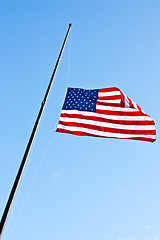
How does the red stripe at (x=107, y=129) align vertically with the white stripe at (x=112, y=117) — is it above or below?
below

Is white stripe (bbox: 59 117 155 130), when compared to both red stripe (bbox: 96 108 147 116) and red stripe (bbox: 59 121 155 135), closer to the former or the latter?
red stripe (bbox: 59 121 155 135)

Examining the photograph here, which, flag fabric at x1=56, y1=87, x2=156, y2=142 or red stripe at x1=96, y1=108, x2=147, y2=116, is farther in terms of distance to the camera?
red stripe at x1=96, y1=108, x2=147, y2=116

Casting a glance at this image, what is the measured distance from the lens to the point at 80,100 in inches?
460

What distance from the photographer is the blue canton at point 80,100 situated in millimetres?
11416

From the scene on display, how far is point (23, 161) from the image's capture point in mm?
7410

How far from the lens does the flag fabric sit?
10.8m

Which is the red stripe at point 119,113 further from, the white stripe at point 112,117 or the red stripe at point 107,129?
the red stripe at point 107,129

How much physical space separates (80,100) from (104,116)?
1382mm

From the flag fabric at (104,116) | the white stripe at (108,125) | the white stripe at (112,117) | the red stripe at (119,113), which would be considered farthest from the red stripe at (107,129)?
the red stripe at (119,113)

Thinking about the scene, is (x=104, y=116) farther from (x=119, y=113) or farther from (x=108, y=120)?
(x=119, y=113)

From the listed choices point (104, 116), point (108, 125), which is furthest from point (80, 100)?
point (108, 125)

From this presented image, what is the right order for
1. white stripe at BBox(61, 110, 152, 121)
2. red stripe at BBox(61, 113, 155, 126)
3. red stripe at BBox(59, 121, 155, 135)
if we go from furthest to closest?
white stripe at BBox(61, 110, 152, 121)
red stripe at BBox(61, 113, 155, 126)
red stripe at BBox(59, 121, 155, 135)

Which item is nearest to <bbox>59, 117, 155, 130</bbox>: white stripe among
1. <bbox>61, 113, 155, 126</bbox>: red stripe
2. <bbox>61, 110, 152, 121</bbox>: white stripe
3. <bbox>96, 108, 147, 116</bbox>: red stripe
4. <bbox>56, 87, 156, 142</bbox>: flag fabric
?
<bbox>56, 87, 156, 142</bbox>: flag fabric

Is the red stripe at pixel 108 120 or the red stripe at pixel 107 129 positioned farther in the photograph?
the red stripe at pixel 108 120
